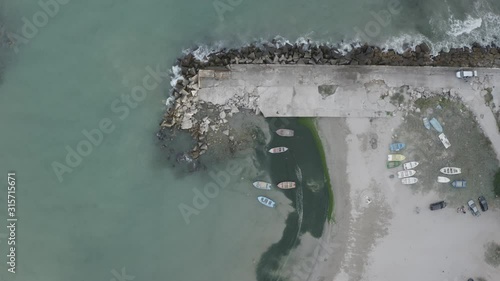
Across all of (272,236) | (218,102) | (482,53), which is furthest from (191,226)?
(482,53)

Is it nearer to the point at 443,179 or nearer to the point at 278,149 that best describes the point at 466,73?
the point at 443,179

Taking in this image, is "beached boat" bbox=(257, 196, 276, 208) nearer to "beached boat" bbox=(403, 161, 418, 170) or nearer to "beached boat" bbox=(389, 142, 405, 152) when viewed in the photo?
"beached boat" bbox=(389, 142, 405, 152)

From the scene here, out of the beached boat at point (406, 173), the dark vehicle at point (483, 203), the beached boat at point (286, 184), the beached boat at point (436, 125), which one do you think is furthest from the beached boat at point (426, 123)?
the beached boat at point (286, 184)

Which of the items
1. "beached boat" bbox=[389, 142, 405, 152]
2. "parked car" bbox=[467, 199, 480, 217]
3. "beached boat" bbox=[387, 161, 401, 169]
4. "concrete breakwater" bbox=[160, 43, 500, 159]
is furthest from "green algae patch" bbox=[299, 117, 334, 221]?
"parked car" bbox=[467, 199, 480, 217]

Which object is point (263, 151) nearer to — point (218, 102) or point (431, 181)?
point (218, 102)

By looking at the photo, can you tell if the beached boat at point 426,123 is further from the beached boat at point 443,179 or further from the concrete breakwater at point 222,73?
the concrete breakwater at point 222,73
